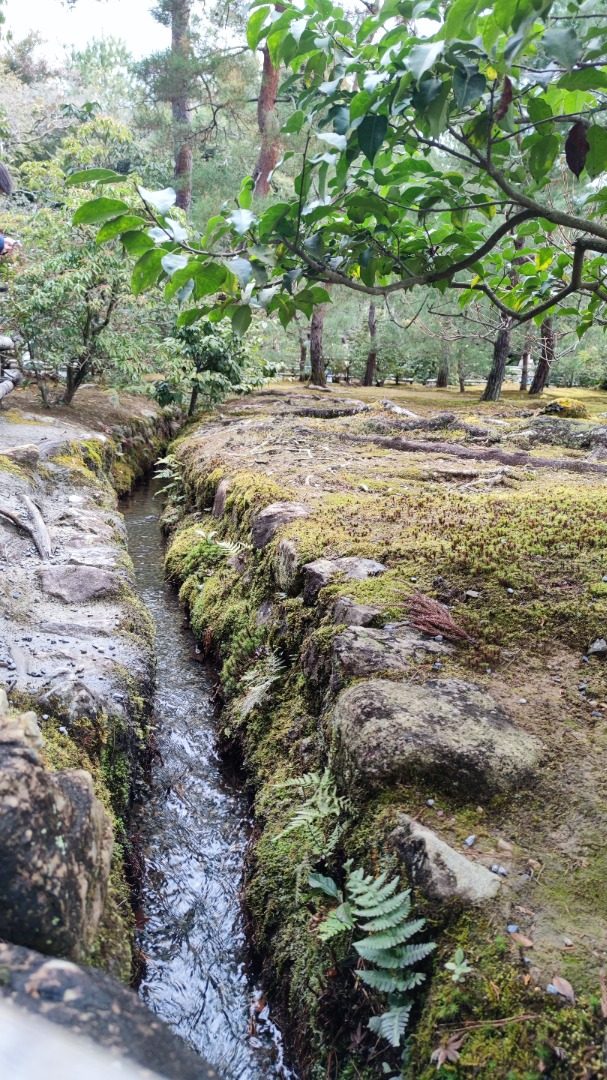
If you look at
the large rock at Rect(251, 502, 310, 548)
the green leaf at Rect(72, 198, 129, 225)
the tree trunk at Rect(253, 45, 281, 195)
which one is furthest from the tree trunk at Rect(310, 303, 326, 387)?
the green leaf at Rect(72, 198, 129, 225)

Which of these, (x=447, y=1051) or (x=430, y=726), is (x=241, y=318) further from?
(x=447, y=1051)

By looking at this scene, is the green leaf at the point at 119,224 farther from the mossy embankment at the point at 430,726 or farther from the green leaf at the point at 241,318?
the mossy embankment at the point at 430,726

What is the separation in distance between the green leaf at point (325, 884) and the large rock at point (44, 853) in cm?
86

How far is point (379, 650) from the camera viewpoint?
11.0 feet

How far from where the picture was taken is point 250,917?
3.15m

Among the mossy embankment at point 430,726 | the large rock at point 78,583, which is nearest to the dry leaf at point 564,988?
the mossy embankment at point 430,726

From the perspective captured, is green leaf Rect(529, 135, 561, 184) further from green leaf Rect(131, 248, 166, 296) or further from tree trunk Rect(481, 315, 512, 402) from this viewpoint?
tree trunk Rect(481, 315, 512, 402)

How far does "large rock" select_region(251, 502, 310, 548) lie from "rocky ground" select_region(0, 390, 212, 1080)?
1.18 meters

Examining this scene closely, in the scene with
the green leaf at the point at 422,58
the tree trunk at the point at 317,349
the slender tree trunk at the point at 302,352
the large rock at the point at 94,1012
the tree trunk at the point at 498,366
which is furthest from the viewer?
the slender tree trunk at the point at 302,352

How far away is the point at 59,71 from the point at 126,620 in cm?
3270

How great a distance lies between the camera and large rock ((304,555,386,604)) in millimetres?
4152

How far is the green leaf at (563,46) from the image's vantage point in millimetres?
1303

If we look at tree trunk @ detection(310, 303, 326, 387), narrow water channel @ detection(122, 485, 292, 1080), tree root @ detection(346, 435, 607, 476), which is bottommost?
narrow water channel @ detection(122, 485, 292, 1080)

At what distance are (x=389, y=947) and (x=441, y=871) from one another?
295 millimetres
